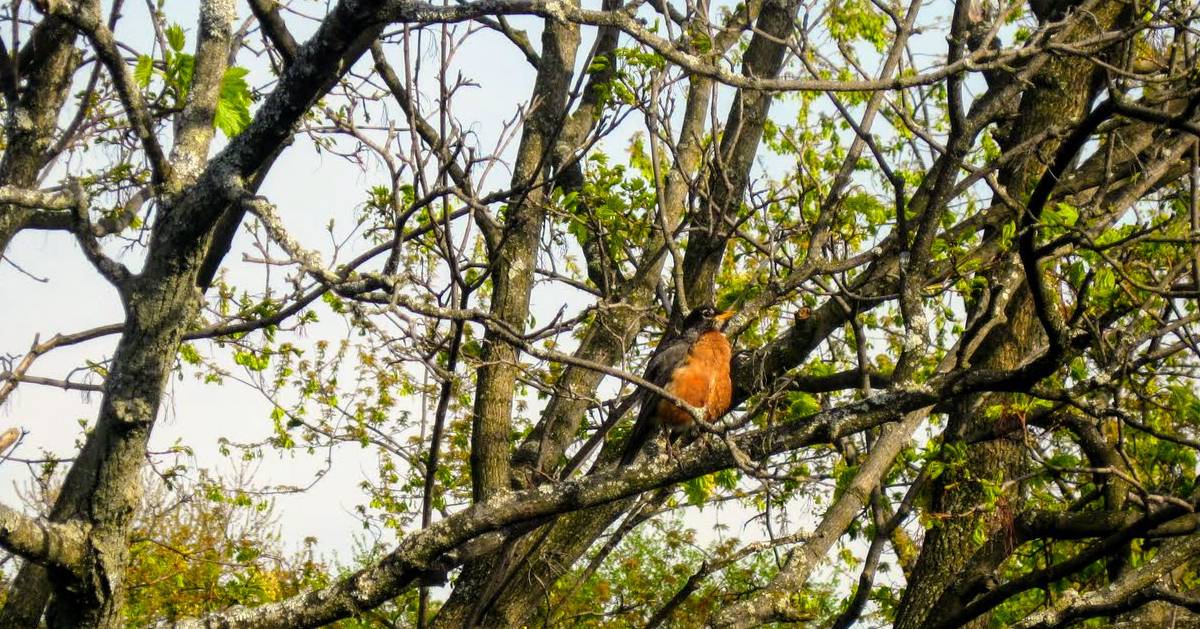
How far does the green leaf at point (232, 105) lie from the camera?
4.25 metres

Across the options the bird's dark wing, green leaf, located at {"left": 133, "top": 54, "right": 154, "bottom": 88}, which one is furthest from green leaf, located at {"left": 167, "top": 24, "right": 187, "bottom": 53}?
the bird's dark wing

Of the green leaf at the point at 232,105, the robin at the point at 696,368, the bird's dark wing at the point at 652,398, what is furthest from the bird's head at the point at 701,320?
the green leaf at the point at 232,105

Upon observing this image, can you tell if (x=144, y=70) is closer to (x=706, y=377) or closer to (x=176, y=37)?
(x=176, y=37)

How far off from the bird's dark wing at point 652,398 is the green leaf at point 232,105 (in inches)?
117

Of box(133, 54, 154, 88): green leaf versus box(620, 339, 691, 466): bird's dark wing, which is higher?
box(620, 339, 691, 466): bird's dark wing

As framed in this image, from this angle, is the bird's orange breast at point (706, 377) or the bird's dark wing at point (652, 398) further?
the bird's orange breast at point (706, 377)

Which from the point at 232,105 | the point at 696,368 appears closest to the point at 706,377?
the point at 696,368

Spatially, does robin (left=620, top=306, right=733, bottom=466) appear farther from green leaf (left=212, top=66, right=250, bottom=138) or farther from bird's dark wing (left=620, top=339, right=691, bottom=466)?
green leaf (left=212, top=66, right=250, bottom=138)

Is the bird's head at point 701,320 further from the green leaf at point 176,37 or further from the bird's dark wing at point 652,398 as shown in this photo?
the green leaf at point 176,37

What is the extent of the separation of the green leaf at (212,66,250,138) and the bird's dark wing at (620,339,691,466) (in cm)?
297

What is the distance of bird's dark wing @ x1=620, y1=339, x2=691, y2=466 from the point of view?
6855mm

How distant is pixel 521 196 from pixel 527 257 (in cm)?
81

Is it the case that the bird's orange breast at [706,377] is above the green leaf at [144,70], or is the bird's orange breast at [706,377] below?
above

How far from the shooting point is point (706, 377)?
722cm
